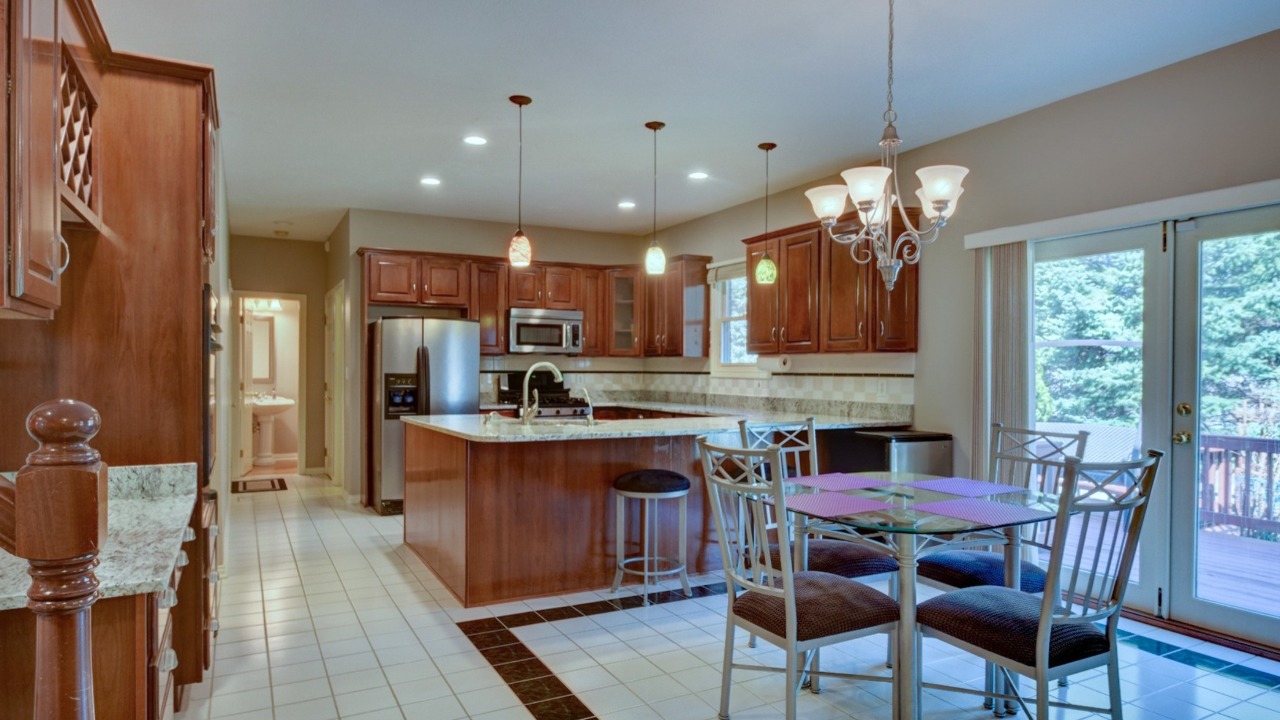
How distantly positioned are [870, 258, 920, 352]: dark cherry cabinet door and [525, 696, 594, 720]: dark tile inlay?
2.96 m

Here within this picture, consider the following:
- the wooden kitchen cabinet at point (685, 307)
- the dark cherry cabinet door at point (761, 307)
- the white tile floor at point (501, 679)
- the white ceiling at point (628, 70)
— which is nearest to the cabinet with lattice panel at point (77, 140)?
the white ceiling at point (628, 70)

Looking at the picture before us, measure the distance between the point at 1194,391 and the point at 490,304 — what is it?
5.33 metres

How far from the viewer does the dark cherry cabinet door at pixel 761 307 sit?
5449 millimetres

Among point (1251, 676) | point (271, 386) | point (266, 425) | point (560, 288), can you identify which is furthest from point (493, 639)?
point (271, 386)

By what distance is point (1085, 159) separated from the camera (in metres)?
3.83

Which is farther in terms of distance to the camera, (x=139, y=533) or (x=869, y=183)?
(x=869, y=183)

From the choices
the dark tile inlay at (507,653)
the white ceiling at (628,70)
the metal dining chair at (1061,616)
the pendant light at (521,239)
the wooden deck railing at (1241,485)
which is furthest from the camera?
the pendant light at (521,239)

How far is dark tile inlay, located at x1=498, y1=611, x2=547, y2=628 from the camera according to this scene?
3.52 metres

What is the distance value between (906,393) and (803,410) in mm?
957

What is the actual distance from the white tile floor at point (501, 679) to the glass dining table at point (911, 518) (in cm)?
42

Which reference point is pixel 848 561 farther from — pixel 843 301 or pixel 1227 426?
pixel 843 301

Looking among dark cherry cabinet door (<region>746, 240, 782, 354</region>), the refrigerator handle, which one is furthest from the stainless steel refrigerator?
dark cherry cabinet door (<region>746, 240, 782, 354</region>)

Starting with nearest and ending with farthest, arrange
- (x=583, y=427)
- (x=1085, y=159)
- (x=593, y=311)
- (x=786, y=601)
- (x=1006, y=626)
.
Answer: (x=1006, y=626) < (x=786, y=601) < (x=1085, y=159) < (x=583, y=427) < (x=593, y=311)

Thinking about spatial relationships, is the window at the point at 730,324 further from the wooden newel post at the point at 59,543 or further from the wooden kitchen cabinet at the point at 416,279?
the wooden newel post at the point at 59,543
